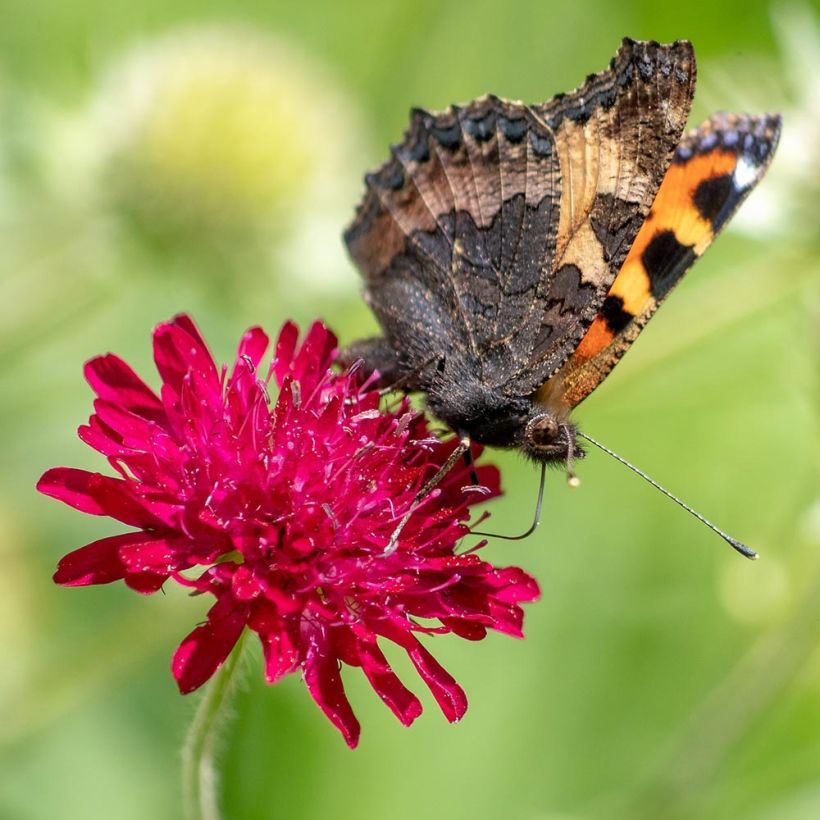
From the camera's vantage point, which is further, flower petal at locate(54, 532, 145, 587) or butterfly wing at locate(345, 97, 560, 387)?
butterfly wing at locate(345, 97, 560, 387)

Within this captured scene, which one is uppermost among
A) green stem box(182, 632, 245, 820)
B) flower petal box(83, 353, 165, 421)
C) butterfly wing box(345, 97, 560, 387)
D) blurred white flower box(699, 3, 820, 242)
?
blurred white flower box(699, 3, 820, 242)

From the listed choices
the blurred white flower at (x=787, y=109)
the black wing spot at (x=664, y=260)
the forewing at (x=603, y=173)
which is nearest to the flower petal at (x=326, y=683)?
the forewing at (x=603, y=173)

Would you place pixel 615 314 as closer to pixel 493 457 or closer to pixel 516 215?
pixel 516 215

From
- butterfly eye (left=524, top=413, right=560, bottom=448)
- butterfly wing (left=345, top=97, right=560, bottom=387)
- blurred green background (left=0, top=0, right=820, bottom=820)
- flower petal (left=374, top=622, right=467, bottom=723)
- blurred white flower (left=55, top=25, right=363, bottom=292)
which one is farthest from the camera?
blurred white flower (left=55, top=25, right=363, bottom=292)

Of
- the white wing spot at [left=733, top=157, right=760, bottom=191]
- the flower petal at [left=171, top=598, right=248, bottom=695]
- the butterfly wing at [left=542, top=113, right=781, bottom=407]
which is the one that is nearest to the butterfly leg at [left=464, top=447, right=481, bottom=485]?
the butterfly wing at [left=542, top=113, right=781, bottom=407]

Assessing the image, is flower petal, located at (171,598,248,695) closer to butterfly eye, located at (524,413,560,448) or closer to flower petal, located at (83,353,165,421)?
flower petal, located at (83,353,165,421)

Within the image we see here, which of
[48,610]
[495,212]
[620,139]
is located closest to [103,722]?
[48,610]
